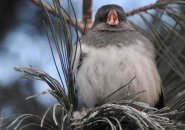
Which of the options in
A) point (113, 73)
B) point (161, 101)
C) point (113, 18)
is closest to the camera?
point (113, 73)

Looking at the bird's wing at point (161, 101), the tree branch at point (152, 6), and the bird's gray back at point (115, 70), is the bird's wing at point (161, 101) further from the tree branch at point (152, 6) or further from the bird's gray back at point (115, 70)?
the tree branch at point (152, 6)

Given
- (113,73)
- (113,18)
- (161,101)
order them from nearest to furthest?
(113,73)
(161,101)
(113,18)

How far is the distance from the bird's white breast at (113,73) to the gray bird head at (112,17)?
25cm

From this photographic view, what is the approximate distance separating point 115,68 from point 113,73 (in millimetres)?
22

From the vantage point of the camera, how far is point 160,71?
2082mm

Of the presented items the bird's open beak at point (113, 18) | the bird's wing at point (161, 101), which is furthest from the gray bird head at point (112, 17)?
the bird's wing at point (161, 101)

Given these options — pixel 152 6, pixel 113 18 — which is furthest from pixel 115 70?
pixel 113 18

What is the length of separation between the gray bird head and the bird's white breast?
251 mm

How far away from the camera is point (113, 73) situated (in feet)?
6.23

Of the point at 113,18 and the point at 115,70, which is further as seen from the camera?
the point at 113,18

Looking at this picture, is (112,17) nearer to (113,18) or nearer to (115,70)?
(113,18)

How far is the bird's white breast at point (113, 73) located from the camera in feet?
6.26

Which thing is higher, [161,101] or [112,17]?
[112,17]

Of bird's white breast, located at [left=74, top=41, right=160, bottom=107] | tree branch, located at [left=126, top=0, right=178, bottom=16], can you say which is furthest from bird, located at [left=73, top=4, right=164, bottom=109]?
tree branch, located at [left=126, top=0, right=178, bottom=16]
